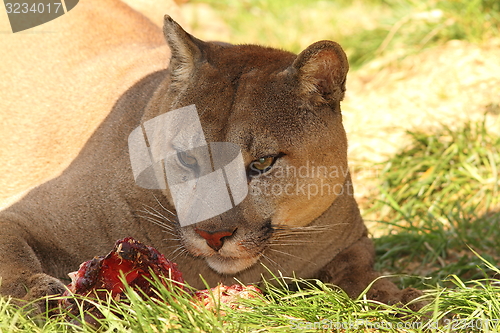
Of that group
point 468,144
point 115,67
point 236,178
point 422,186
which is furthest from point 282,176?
point 468,144

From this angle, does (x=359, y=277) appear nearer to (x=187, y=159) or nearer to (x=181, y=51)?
(x=187, y=159)

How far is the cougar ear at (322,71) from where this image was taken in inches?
130

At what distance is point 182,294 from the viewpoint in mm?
3148

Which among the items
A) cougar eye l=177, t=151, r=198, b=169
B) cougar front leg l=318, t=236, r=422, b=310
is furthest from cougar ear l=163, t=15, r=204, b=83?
cougar front leg l=318, t=236, r=422, b=310

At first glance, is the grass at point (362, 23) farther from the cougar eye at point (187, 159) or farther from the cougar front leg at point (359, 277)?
the cougar eye at point (187, 159)

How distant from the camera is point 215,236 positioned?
3020 millimetres

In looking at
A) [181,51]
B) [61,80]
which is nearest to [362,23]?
[61,80]

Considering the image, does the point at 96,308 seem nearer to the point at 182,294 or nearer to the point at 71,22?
the point at 182,294

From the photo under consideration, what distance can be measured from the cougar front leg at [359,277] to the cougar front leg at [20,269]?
1.56 meters

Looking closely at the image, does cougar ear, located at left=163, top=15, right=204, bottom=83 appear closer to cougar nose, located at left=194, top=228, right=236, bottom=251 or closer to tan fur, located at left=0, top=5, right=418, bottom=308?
tan fur, located at left=0, top=5, right=418, bottom=308

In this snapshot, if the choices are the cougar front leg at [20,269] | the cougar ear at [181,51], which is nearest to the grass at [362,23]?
the cougar ear at [181,51]

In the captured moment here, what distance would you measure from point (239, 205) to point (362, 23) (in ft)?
19.4

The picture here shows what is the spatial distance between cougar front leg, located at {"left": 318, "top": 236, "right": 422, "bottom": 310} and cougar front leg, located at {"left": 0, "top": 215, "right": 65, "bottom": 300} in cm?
156

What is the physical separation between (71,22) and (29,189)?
5.25 ft
